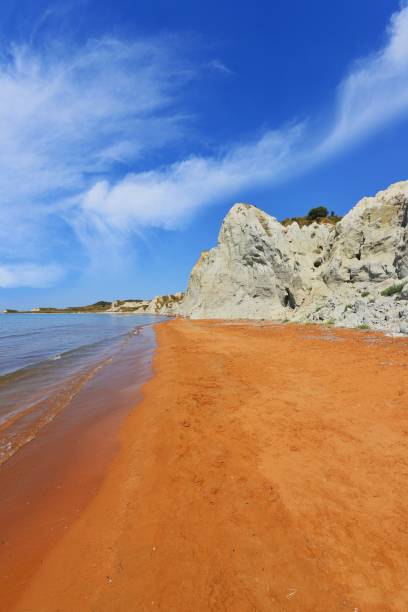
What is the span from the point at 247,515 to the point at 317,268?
1566 inches

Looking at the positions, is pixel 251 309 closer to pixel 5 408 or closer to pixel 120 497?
pixel 5 408

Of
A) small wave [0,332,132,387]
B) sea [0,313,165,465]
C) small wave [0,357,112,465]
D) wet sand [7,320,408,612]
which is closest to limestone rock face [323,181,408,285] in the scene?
sea [0,313,165,465]

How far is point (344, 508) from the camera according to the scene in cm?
379

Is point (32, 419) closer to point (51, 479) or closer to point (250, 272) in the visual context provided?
point (51, 479)

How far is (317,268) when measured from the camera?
4009 centimetres

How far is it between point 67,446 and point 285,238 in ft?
136

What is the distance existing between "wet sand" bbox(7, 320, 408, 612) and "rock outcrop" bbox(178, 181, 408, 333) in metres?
15.7

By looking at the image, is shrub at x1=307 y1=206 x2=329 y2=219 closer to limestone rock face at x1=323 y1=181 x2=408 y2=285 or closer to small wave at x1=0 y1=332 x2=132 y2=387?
limestone rock face at x1=323 y1=181 x2=408 y2=285

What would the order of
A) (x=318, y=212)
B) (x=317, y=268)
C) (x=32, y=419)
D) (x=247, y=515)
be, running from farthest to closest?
(x=318, y=212) < (x=317, y=268) < (x=32, y=419) < (x=247, y=515)

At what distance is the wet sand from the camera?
9.21 ft

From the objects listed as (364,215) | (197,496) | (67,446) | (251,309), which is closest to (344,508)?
(197,496)

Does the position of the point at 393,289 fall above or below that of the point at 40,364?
above

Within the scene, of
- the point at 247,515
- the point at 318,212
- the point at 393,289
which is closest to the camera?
the point at 247,515

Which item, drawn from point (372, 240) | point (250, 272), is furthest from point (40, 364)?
point (250, 272)
